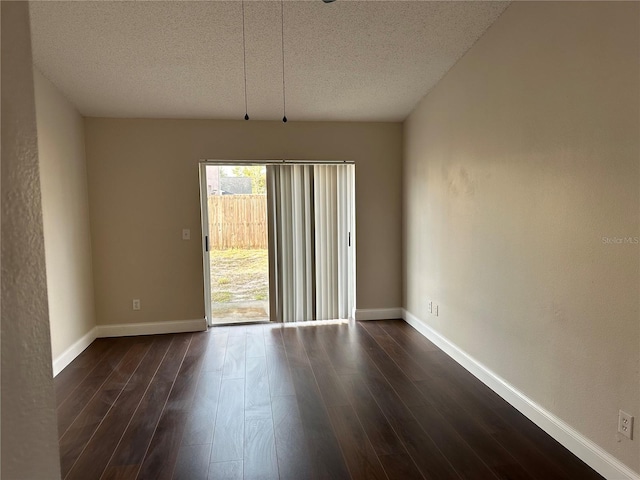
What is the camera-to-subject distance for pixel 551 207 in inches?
88.7

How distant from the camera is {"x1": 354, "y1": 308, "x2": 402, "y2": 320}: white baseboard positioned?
4590 mm

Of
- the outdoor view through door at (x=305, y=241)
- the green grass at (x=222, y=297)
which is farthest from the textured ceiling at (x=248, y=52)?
the green grass at (x=222, y=297)

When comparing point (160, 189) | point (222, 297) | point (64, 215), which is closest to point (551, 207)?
point (160, 189)

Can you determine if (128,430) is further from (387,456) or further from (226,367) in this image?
(387,456)

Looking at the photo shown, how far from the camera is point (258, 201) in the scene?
5445mm

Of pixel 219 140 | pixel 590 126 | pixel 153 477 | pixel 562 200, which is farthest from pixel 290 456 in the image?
pixel 219 140

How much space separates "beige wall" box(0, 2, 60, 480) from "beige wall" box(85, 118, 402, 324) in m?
3.60

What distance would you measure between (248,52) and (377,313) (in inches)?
121

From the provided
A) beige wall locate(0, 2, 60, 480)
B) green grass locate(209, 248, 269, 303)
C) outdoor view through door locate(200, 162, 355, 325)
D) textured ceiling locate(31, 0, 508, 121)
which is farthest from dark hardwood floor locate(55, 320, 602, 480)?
textured ceiling locate(31, 0, 508, 121)

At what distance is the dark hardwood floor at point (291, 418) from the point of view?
2.00 meters

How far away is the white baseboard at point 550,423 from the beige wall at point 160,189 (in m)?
2.40

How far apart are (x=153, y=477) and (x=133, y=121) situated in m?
3.39

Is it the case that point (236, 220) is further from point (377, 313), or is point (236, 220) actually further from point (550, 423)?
point (550, 423)

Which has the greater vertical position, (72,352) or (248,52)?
(248,52)
